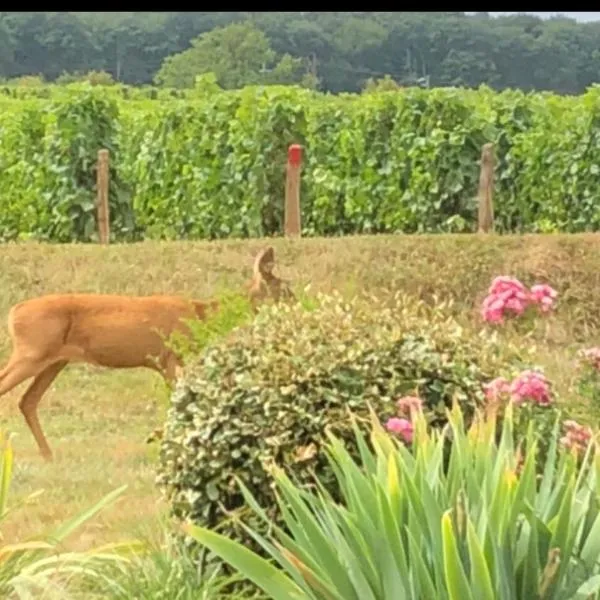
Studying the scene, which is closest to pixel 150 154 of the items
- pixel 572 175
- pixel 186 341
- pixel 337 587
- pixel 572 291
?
pixel 572 175

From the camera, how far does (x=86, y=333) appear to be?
7996 mm

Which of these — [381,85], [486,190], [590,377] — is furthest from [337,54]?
[590,377]

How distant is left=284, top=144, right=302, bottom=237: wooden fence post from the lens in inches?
545

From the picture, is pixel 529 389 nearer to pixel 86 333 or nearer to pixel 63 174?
pixel 86 333

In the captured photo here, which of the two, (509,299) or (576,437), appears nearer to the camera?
(576,437)

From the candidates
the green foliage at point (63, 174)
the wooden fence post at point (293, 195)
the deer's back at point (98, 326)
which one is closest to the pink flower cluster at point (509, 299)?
the deer's back at point (98, 326)

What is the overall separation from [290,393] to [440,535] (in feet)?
5.26

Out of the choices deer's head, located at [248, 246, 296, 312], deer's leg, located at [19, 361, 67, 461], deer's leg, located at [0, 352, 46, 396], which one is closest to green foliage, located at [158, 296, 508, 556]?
deer's head, located at [248, 246, 296, 312]

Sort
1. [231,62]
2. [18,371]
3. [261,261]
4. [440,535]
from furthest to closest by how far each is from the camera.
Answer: [231,62]
[18,371]
[261,261]
[440,535]

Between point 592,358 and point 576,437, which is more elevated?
point 576,437

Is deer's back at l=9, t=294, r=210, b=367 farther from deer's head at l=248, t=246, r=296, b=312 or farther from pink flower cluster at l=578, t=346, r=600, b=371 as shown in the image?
pink flower cluster at l=578, t=346, r=600, b=371

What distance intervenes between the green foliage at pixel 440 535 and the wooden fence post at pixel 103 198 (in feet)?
36.1

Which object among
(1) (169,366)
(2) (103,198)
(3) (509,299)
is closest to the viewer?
(3) (509,299)

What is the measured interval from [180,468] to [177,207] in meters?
10.5
